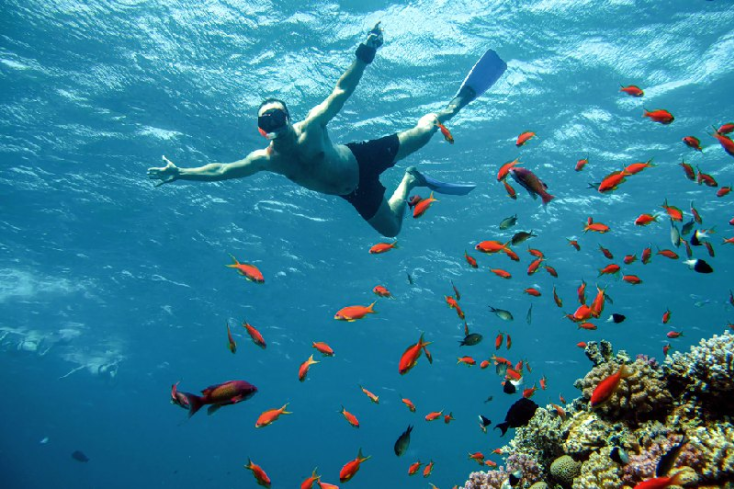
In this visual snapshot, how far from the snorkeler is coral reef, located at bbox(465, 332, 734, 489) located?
5.25 m

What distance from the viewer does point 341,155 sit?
7.22m

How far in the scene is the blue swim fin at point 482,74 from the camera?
8781 mm

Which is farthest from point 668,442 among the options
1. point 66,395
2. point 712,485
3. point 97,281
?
point 66,395

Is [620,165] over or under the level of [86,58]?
over

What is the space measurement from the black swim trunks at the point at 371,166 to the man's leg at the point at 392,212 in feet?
0.81

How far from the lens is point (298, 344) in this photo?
3984 centimetres

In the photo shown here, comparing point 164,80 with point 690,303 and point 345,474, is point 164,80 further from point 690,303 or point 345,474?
point 690,303

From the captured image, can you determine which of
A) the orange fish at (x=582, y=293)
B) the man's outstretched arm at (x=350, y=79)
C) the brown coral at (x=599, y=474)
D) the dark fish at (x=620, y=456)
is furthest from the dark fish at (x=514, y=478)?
the man's outstretched arm at (x=350, y=79)

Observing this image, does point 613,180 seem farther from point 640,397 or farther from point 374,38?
point 374,38

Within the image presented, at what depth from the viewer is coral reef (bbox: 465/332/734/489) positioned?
3.49 metres

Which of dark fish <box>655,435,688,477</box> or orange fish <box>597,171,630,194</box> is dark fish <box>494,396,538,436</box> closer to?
dark fish <box>655,435,688,477</box>

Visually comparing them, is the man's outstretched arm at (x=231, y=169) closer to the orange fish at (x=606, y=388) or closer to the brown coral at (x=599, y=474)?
the orange fish at (x=606, y=388)

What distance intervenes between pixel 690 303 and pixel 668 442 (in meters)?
32.0

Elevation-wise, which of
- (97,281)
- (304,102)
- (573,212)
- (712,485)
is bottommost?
(97,281)
